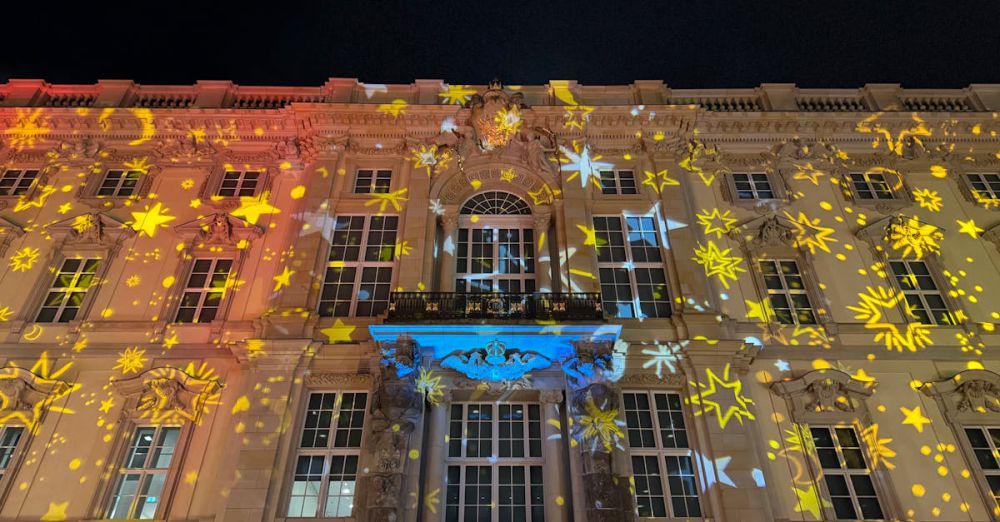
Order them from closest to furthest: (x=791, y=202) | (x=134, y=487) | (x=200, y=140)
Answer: (x=134, y=487) → (x=791, y=202) → (x=200, y=140)

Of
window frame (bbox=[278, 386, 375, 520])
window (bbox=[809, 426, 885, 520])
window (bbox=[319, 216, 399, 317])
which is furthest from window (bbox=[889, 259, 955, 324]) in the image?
window frame (bbox=[278, 386, 375, 520])

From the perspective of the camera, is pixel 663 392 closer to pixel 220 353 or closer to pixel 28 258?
pixel 220 353

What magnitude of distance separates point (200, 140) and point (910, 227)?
2002cm

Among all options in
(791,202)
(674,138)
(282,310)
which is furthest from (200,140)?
(791,202)

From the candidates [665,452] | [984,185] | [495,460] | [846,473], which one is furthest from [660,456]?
[984,185]

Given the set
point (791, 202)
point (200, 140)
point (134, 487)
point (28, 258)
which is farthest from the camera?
point (200, 140)

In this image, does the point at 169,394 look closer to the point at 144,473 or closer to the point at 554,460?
the point at 144,473

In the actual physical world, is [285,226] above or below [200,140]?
below

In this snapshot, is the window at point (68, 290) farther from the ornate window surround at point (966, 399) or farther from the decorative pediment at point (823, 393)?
the ornate window surround at point (966, 399)

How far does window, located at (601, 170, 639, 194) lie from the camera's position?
16.9 metres

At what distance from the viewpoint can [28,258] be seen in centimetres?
1543

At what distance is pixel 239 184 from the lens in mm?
17234

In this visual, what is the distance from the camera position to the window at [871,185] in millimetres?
16938

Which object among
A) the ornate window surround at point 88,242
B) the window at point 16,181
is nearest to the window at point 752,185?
the ornate window surround at point 88,242
